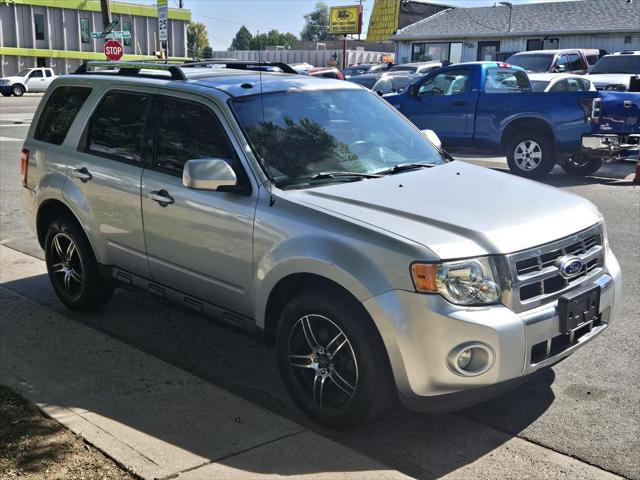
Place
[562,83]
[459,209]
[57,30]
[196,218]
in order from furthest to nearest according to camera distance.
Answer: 1. [57,30]
2. [562,83]
3. [196,218]
4. [459,209]

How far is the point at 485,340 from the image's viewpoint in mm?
3389

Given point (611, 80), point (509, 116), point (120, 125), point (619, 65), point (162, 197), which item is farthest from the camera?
point (619, 65)

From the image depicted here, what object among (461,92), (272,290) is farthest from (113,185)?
(461,92)

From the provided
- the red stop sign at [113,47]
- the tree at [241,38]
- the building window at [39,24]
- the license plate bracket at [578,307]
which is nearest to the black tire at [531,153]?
the license plate bracket at [578,307]

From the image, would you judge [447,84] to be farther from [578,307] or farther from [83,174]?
[578,307]

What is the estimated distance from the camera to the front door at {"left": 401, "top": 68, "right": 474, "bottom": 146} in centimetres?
1377

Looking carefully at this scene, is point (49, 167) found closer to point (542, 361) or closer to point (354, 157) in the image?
point (354, 157)

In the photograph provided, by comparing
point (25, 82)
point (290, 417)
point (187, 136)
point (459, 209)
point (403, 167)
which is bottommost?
point (290, 417)

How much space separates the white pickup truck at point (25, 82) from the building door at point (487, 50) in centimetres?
2431

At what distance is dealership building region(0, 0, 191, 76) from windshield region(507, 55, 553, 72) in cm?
3519

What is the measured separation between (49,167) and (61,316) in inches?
45.5

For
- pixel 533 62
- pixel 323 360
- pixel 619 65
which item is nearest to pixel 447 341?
pixel 323 360

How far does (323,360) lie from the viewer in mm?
3881

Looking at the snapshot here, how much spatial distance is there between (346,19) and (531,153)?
207ft
